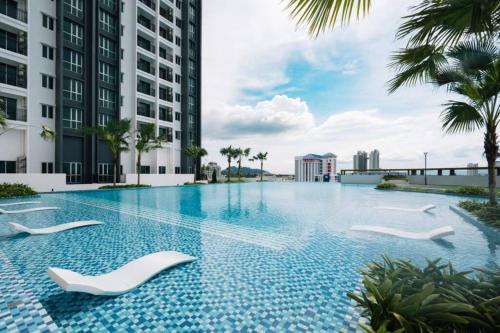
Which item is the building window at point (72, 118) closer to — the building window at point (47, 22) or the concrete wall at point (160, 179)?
the concrete wall at point (160, 179)

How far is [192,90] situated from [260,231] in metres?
30.5

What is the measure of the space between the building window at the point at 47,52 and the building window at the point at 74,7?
12.8 ft

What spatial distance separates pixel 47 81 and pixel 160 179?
12271mm

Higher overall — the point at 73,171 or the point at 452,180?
the point at 73,171

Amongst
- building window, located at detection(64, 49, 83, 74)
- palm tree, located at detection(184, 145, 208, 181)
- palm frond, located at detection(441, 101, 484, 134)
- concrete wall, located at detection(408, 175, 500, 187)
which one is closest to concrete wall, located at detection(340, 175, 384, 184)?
concrete wall, located at detection(408, 175, 500, 187)

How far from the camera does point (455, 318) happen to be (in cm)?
186

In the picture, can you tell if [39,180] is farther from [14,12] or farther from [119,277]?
[119,277]

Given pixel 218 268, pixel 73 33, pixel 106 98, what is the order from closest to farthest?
pixel 218 268
pixel 73 33
pixel 106 98

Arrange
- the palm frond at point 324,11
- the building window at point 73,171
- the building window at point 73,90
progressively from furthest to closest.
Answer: the building window at point 73,90 → the building window at point 73,171 → the palm frond at point 324,11

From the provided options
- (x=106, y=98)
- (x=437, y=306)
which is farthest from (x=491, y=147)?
(x=106, y=98)

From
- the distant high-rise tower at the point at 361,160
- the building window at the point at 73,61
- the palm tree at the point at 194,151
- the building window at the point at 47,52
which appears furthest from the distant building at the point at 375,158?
the building window at the point at 47,52

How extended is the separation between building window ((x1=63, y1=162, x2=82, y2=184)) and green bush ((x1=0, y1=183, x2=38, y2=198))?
576 cm

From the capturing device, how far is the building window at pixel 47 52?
2014 centimetres

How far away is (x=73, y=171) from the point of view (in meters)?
21.5
